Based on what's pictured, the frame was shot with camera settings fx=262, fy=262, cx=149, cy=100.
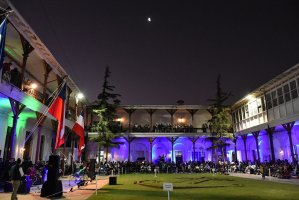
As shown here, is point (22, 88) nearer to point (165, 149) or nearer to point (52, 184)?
point (52, 184)

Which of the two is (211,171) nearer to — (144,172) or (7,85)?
(144,172)

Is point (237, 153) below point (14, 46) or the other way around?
below

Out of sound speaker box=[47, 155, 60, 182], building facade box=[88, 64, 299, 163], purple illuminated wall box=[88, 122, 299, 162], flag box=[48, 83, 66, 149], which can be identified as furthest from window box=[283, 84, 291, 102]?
sound speaker box=[47, 155, 60, 182]

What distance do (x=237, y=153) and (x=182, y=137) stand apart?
26.6 feet

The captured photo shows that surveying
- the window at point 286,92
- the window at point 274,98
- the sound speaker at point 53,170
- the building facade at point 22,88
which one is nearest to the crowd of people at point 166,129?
the building facade at point 22,88

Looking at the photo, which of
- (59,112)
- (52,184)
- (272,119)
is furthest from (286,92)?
(52,184)

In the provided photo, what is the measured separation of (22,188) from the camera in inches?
488

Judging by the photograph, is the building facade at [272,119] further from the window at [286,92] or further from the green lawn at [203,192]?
the green lawn at [203,192]

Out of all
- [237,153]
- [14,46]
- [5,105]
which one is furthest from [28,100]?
[237,153]

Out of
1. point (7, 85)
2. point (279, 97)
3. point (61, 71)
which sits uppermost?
point (61, 71)

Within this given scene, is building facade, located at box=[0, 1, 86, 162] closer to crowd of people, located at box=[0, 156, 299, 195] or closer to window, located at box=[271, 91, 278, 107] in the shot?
crowd of people, located at box=[0, 156, 299, 195]

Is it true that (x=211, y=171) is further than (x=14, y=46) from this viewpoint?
Yes

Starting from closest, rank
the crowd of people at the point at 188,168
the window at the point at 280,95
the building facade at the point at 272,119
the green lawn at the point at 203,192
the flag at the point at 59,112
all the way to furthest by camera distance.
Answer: the green lawn at the point at 203,192
the flag at the point at 59,112
the building facade at the point at 272,119
the crowd of people at the point at 188,168
the window at the point at 280,95

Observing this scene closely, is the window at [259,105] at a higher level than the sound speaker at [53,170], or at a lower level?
Result: higher
